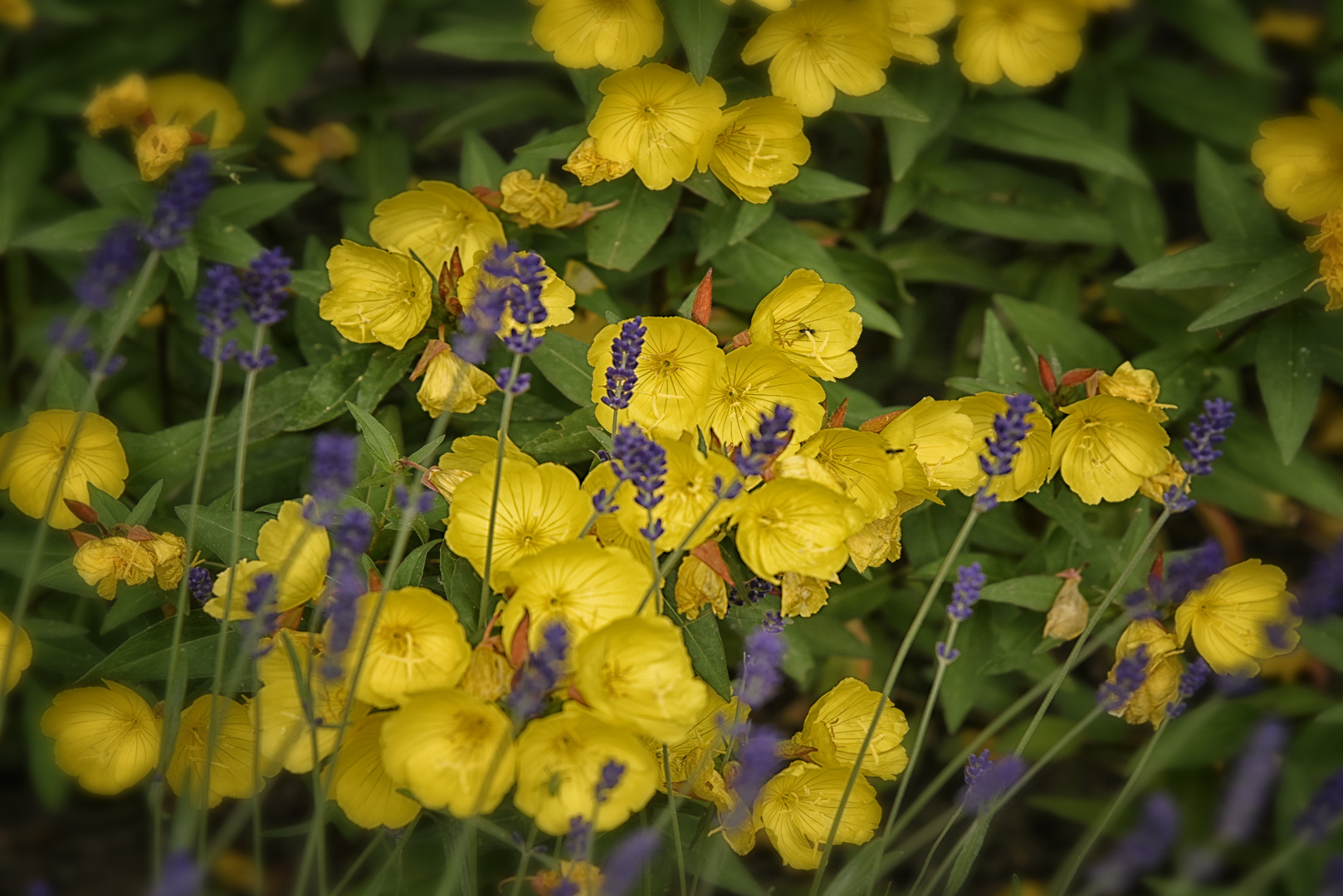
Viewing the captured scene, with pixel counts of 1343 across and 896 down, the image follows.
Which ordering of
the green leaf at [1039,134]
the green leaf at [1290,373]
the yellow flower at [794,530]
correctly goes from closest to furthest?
1. the yellow flower at [794,530]
2. the green leaf at [1290,373]
3. the green leaf at [1039,134]

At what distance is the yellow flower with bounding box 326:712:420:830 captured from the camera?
39.9 inches

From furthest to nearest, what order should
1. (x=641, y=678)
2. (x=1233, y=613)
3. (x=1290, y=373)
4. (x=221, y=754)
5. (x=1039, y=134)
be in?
1. (x=1039, y=134)
2. (x=1290, y=373)
3. (x=1233, y=613)
4. (x=221, y=754)
5. (x=641, y=678)

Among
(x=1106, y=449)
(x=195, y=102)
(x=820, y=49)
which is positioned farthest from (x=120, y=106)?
(x=1106, y=449)

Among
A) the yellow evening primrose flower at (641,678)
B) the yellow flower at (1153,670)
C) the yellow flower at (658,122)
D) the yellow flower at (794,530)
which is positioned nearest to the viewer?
the yellow evening primrose flower at (641,678)

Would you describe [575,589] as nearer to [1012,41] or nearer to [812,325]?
[812,325]

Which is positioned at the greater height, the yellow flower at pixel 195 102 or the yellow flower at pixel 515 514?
the yellow flower at pixel 195 102

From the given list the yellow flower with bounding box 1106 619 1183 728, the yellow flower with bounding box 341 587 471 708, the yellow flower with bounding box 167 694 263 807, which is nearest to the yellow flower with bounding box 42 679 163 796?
the yellow flower with bounding box 167 694 263 807

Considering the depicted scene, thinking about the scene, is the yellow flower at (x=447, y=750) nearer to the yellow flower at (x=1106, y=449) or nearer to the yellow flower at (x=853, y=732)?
the yellow flower at (x=853, y=732)

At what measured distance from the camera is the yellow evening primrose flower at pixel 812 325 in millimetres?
1170

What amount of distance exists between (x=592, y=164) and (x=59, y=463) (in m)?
0.76

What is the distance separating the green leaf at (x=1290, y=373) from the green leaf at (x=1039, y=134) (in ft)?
1.08

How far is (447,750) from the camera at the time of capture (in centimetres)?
95

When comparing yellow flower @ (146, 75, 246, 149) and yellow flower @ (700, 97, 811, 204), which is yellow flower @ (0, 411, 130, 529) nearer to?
yellow flower @ (146, 75, 246, 149)

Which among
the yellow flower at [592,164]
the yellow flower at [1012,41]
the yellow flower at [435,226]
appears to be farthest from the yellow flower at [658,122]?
the yellow flower at [1012,41]
